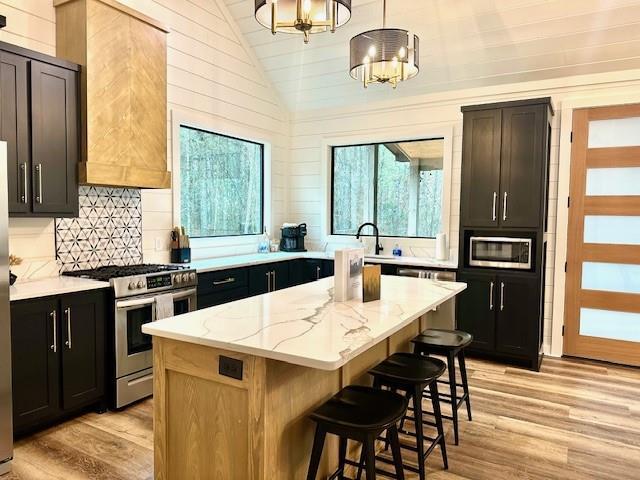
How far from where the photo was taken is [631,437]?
9.66 ft

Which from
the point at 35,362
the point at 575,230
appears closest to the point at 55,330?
the point at 35,362

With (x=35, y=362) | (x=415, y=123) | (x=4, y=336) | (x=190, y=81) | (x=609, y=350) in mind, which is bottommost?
(x=609, y=350)

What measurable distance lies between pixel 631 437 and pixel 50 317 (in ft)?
12.4

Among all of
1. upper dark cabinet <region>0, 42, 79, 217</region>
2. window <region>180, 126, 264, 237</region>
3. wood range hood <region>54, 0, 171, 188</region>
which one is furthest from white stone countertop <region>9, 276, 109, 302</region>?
window <region>180, 126, 264, 237</region>

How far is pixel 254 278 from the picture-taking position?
4.57 m

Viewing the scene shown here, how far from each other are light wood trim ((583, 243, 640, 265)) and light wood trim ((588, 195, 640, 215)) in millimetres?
314

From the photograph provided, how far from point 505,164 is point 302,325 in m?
3.14

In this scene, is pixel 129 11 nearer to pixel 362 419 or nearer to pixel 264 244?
pixel 264 244

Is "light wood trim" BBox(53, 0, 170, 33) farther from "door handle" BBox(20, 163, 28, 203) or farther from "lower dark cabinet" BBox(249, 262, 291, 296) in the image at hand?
"lower dark cabinet" BBox(249, 262, 291, 296)

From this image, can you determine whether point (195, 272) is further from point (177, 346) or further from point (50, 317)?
Answer: point (177, 346)

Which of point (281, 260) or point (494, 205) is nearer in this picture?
point (494, 205)

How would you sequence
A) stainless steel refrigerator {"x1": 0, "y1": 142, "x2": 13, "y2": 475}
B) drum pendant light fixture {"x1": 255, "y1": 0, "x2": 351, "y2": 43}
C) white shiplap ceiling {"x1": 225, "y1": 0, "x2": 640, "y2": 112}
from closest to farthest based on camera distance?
drum pendant light fixture {"x1": 255, "y1": 0, "x2": 351, "y2": 43} < stainless steel refrigerator {"x1": 0, "y1": 142, "x2": 13, "y2": 475} < white shiplap ceiling {"x1": 225, "y1": 0, "x2": 640, "y2": 112}

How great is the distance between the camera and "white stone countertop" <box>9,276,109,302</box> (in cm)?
271

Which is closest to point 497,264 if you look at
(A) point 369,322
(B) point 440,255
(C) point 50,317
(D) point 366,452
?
(B) point 440,255
